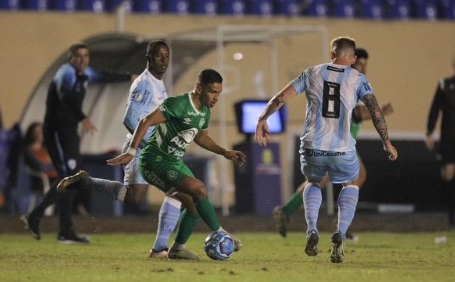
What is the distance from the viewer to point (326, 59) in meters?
20.5

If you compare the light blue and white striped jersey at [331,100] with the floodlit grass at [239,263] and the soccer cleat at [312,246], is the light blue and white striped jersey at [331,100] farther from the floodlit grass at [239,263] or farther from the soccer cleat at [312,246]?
the floodlit grass at [239,263]

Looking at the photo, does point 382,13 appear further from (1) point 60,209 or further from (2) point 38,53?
(1) point 60,209

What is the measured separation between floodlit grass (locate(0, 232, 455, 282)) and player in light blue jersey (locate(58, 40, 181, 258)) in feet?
1.29

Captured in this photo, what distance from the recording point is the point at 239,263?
1048 cm

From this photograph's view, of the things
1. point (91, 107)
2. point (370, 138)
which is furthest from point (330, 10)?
point (91, 107)

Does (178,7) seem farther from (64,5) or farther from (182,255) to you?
(182,255)

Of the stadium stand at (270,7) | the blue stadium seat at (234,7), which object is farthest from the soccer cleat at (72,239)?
the blue stadium seat at (234,7)

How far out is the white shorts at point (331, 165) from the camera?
35.2 ft

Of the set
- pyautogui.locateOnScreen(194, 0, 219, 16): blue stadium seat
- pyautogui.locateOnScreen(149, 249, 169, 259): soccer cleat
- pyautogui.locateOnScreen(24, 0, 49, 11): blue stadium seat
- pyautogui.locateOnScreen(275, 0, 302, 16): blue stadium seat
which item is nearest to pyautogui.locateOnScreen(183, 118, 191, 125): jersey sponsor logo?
pyautogui.locateOnScreen(149, 249, 169, 259): soccer cleat

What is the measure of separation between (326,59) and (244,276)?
38.5 feet

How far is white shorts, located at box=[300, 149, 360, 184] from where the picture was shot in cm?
1073

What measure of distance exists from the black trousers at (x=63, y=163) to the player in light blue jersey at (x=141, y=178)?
2139mm

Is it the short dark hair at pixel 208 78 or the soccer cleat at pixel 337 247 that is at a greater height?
the short dark hair at pixel 208 78

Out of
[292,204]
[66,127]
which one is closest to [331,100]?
[292,204]
